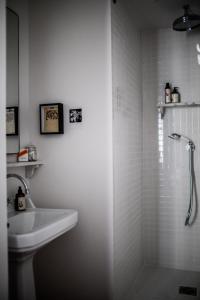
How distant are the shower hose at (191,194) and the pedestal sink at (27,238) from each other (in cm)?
143

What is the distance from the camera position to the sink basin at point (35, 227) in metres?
1.50

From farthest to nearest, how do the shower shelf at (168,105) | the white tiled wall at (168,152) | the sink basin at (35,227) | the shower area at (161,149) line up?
the white tiled wall at (168,152) < the shower shelf at (168,105) < the shower area at (161,149) < the sink basin at (35,227)

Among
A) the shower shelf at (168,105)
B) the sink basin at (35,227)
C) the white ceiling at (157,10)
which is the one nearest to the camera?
the sink basin at (35,227)

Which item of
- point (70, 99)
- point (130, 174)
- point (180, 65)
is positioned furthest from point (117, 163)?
point (180, 65)

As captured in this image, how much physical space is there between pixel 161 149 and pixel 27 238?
1.94 m

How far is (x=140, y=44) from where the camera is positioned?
10.2ft

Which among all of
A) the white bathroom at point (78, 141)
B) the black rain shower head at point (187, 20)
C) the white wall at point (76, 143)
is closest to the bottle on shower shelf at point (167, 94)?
the white bathroom at point (78, 141)

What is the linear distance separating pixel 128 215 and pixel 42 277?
0.87 metres

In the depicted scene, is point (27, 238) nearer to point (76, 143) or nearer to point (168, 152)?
point (76, 143)

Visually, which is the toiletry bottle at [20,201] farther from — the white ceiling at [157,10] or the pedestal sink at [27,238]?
the white ceiling at [157,10]

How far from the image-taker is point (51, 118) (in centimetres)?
227

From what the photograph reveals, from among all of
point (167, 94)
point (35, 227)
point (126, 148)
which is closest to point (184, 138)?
point (167, 94)

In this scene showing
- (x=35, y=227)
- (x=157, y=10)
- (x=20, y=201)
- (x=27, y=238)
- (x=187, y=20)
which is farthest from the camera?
(x=157, y=10)

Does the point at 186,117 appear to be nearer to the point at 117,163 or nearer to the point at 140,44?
the point at 140,44
